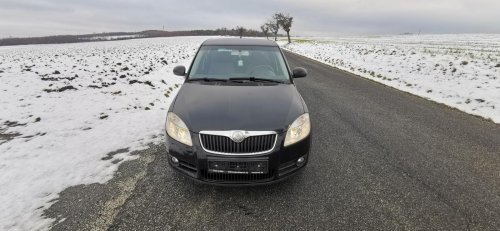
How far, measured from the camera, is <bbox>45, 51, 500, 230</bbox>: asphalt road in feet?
10.1

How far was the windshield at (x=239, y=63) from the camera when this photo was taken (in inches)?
177

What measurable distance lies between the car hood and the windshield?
407mm

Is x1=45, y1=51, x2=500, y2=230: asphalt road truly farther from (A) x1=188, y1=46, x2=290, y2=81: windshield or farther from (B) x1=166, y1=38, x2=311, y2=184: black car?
(A) x1=188, y1=46, x2=290, y2=81: windshield

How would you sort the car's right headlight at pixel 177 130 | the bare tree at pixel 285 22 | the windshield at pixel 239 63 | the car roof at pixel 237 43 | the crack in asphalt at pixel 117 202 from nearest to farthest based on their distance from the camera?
the crack in asphalt at pixel 117 202 < the car's right headlight at pixel 177 130 < the windshield at pixel 239 63 < the car roof at pixel 237 43 < the bare tree at pixel 285 22

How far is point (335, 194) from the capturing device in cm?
356

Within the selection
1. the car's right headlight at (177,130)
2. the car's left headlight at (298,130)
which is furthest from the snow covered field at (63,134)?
the car's left headlight at (298,130)

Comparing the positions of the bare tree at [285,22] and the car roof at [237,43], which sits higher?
the bare tree at [285,22]

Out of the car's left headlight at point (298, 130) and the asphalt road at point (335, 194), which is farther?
the car's left headlight at point (298, 130)

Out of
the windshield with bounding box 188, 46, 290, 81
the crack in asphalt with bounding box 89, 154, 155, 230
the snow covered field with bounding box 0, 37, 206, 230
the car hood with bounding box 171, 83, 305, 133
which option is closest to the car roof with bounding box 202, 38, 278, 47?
the windshield with bounding box 188, 46, 290, 81

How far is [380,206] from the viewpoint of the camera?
3.35 m

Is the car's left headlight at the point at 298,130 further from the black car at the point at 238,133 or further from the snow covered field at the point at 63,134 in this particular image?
the snow covered field at the point at 63,134

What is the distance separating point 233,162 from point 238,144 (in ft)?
0.62

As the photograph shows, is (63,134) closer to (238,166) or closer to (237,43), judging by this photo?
(237,43)

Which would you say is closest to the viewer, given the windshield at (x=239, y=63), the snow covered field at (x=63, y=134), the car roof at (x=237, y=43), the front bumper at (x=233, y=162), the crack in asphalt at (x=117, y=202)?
the crack in asphalt at (x=117, y=202)
